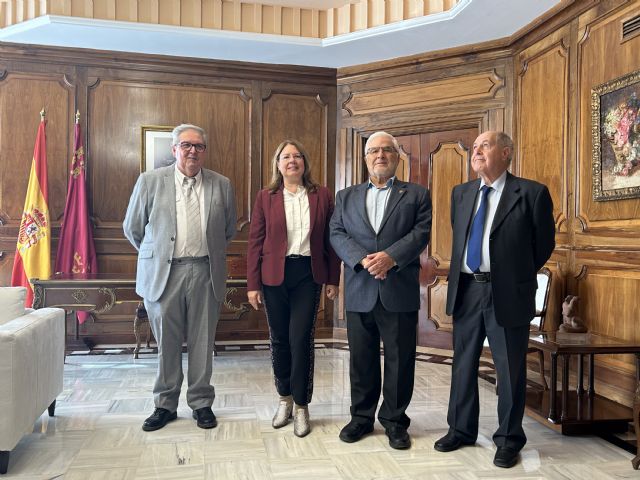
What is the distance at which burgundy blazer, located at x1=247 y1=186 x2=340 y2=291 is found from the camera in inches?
107

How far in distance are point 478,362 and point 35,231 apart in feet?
13.1

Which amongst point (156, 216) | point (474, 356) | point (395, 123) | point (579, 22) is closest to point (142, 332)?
point (156, 216)

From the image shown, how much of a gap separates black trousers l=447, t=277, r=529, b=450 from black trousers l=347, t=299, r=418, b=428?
0.22 m

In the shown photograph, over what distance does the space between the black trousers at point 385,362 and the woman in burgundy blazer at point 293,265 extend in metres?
0.23

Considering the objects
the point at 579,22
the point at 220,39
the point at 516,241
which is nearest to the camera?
the point at 516,241

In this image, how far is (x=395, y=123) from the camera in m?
5.34

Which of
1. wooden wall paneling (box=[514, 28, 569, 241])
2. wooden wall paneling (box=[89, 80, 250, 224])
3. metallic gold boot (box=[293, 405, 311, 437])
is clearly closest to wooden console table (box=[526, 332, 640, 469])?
metallic gold boot (box=[293, 405, 311, 437])

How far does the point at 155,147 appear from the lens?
5297mm

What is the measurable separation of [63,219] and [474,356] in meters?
3.98

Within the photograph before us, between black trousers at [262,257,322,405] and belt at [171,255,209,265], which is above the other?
belt at [171,255,209,265]

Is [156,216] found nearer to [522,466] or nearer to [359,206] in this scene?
[359,206]

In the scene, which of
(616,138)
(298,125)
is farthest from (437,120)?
(616,138)

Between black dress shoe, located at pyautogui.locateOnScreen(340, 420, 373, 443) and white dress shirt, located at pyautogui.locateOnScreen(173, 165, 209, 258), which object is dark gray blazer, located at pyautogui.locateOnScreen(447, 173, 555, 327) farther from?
white dress shirt, located at pyautogui.locateOnScreen(173, 165, 209, 258)

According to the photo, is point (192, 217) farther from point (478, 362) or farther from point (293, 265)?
point (478, 362)
